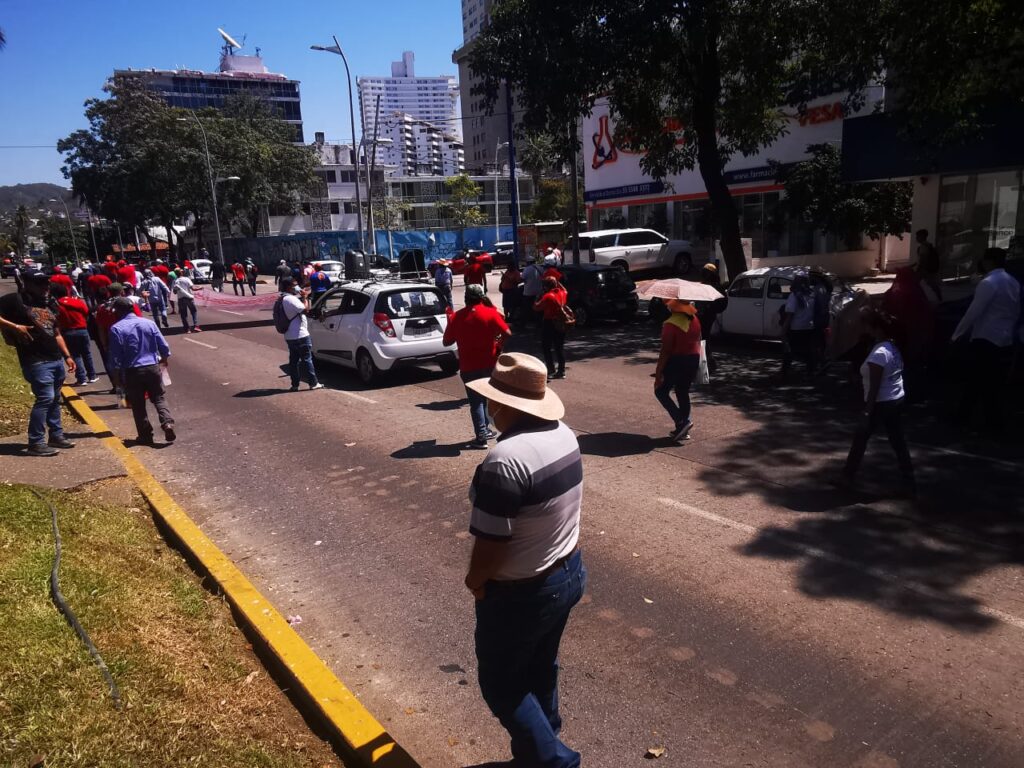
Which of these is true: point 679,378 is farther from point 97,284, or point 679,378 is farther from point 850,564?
point 97,284

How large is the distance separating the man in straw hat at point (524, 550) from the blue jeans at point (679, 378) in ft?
17.7

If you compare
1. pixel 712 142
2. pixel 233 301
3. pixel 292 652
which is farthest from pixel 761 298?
pixel 233 301

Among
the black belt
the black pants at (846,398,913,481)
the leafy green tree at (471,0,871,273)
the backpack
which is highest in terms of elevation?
the leafy green tree at (471,0,871,273)

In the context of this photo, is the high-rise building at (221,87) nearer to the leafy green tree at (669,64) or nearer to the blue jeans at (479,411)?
the leafy green tree at (669,64)

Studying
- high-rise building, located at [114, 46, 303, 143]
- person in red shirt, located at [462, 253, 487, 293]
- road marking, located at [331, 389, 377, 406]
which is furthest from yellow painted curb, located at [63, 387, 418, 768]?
high-rise building, located at [114, 46, 303, 143]

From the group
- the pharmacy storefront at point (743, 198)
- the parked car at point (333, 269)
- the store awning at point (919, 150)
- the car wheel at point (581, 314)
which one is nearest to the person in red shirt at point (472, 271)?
the car wheel at point (581, 314)

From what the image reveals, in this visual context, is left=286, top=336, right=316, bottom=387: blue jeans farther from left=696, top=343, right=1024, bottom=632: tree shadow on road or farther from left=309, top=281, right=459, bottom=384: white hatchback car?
left=696, top=343, right=1024, bottom=632: tree shadow on road

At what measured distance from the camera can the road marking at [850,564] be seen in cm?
479

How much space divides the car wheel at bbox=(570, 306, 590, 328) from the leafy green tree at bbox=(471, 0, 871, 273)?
3534 mm

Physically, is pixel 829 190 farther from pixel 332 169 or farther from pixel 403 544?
pixel 332 169

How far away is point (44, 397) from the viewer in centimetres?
823

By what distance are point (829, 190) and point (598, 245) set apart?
29.7 ft

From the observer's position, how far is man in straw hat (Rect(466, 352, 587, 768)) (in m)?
2.90

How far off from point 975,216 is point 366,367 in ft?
58.9
